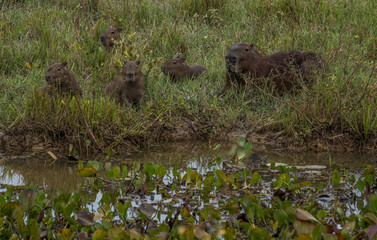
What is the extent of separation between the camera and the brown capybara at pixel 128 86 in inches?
297

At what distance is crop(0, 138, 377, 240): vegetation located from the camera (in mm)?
→ 3482

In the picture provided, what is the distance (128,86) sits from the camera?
7605 millimetres

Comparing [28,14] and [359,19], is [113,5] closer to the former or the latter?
[28,14]

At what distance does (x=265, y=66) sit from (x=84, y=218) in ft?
14.9

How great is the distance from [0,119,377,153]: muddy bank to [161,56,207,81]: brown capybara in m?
1.42

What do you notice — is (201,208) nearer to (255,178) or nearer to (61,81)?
(255,178)

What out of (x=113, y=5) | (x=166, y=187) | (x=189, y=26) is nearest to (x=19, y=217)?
(x=166, y=187)

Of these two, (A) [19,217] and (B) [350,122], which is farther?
(B) [350,122]

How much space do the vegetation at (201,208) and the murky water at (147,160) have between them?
36cm

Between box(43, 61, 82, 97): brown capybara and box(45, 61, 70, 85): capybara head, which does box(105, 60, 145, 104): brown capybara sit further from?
box(45, 61, 70, 85): capybara head

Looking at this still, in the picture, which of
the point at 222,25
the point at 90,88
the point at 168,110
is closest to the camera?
the point at 168,110

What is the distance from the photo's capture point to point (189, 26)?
9773 mm

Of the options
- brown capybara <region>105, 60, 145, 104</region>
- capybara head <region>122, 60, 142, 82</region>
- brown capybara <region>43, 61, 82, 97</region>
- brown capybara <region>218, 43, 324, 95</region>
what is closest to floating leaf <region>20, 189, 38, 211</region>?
brown capybara <region>43, 61, 82, 97</region>

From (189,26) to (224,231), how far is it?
668 centimetres
